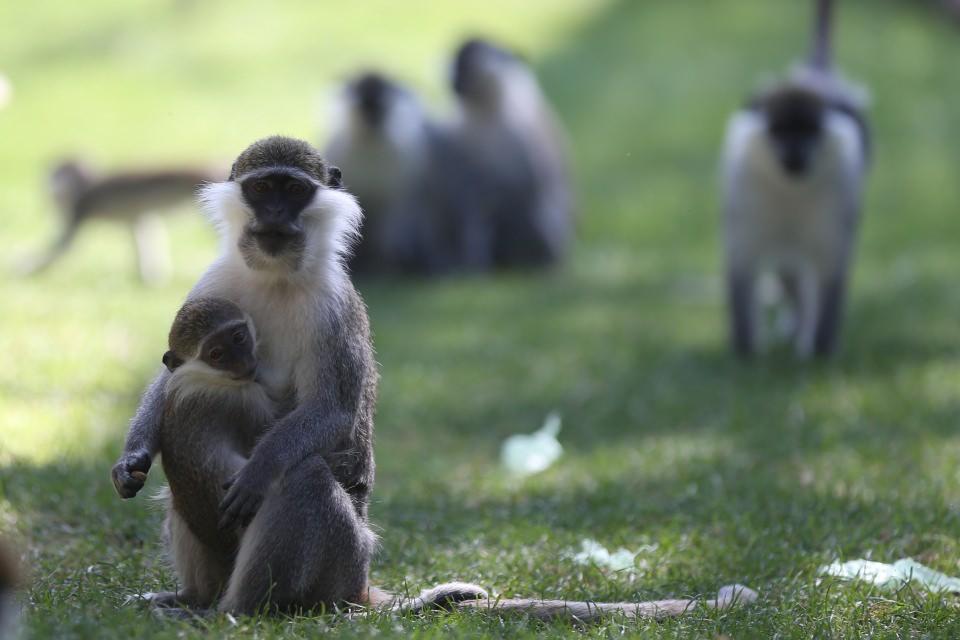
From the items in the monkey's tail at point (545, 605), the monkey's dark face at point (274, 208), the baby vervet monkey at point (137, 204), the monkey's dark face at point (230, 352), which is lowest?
the monkey's tail at point (545, 605)

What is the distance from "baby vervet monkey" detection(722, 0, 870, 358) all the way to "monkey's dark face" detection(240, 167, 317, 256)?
550cm

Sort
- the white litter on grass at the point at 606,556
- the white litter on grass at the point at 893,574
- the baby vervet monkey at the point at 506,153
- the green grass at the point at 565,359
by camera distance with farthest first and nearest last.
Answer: the baby vervet monkey at the point at 506,153 < the white litter on grass at the point at 606,556 < the green grass at the point at 565,359 < the white litter on grass at the point at 893,574

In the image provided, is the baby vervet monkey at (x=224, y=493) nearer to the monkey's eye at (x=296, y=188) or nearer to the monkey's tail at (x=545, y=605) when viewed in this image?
the monkey's tail at (x=545, y=605)

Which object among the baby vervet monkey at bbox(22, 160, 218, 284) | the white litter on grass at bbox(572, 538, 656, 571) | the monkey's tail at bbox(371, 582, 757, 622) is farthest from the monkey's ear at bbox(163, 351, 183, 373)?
the baby vervet monkey at bbox(22, 160, 218, 284)

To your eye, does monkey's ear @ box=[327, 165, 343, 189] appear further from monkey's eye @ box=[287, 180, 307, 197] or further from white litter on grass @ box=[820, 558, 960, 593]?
white litter on grass @ box=[820, 558, 960, 593]

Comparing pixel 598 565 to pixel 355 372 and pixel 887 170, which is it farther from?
pixel 887 170

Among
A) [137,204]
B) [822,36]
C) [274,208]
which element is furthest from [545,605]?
[137,204]

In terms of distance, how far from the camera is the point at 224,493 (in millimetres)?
3885

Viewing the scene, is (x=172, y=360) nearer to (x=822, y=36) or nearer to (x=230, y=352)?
(x=230, y=352)

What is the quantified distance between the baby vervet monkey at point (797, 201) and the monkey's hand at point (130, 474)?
6.01 meters

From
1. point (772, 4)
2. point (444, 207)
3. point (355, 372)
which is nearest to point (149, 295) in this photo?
point (444, 207)

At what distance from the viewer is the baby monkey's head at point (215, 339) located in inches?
152

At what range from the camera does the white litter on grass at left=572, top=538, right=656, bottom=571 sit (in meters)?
4.78

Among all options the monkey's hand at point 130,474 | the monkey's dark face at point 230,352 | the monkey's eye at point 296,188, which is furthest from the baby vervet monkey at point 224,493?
the monkey's eye at point 296,188
